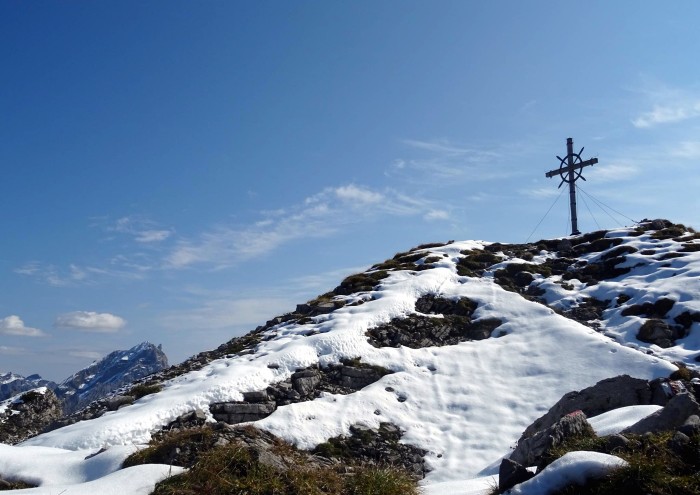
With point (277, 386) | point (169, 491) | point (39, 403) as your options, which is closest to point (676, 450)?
point (169, 491)

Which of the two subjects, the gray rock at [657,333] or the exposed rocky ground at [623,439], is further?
the gray rock at [657,333]

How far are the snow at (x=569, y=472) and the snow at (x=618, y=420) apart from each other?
7.50 feet

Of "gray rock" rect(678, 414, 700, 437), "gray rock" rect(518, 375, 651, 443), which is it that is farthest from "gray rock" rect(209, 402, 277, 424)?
"gray rock" rect(678, 414, 700, 437)

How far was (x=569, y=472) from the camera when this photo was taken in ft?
21.7

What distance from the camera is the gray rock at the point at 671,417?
26.4ft

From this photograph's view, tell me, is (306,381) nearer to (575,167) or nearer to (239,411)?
(239,411)

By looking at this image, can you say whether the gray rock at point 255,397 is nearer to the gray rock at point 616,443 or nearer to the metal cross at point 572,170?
the gray rock at point 616,443

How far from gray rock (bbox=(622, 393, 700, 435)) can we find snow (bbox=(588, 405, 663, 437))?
480 mm

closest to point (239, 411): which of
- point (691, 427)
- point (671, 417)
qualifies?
point (671, 417)

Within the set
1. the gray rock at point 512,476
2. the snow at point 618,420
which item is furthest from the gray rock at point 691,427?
the gray rock at point 512,476

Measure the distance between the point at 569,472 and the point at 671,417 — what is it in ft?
8.86

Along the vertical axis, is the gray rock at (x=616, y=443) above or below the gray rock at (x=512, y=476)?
above

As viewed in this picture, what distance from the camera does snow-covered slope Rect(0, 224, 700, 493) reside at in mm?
14758

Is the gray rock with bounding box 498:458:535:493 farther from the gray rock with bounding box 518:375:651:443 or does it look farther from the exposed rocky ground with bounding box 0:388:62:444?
the exposed rocky ground with bounding box 0:388:62:444
